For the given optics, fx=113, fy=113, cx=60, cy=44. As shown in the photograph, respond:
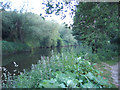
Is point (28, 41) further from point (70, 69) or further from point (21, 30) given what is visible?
point (70, 69)

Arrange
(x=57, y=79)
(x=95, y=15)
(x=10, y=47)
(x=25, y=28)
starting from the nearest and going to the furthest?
(x=57, y=79)
(x=95, y=15)
(x=10, y=47)
(x=25, y=28)

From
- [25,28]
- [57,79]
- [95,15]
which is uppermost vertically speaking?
[25,28]

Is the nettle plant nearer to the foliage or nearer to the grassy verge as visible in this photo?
→ the foliage

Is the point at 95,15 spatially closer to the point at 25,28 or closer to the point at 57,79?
the point at 57,79

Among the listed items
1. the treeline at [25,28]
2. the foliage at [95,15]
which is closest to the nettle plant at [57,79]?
the foliage at [95,15]

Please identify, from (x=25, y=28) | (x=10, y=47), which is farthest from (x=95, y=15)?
(x=25, y=28)

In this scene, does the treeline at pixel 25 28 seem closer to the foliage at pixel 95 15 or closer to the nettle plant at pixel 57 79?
the foliage at pixel 95 15

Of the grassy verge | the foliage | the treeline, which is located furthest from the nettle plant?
the treeline

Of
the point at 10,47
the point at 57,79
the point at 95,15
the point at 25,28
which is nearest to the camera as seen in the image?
the point at 57,79

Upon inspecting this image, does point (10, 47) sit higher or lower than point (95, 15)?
lower

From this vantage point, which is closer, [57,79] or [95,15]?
[57,79]

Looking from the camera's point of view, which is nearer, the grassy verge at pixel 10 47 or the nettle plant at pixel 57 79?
the nettle plant at pixel 57 79

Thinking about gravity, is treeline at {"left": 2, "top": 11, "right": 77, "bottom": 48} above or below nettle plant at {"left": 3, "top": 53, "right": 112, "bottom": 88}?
above

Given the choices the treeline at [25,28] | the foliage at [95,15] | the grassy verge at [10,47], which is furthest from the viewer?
the treeline at [25,28]
